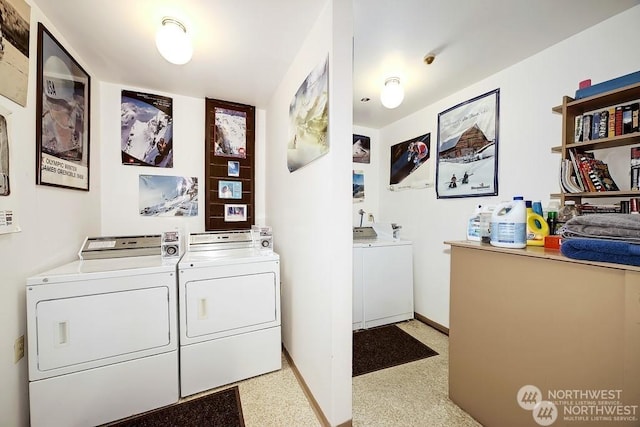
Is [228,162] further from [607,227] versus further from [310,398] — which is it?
[607,227]

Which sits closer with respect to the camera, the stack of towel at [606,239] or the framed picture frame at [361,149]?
the stack of towel at [606,239]

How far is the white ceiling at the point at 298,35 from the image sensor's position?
137 cm

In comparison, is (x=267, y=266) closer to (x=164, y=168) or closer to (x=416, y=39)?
(x=164, y=168)

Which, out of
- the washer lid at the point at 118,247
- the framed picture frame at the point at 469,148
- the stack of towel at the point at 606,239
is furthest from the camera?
the framed picture frame at the point at 469,148

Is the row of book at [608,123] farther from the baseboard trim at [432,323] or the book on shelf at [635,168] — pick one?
the baseboard trim at [432,323]

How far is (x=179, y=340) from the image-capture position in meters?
1.61

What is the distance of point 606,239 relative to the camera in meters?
0.94

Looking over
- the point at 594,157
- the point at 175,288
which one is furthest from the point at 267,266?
the point at 594,157

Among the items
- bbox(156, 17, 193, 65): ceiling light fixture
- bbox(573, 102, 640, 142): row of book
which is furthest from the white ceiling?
bbox(573, 102, 640, 142): row of book

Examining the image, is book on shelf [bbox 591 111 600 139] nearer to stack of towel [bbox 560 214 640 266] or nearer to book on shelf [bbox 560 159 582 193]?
book on shelf [bbox 560 159 582 193]

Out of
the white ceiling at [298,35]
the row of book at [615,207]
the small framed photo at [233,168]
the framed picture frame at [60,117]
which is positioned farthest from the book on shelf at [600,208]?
the framed picture frame at [60,117]

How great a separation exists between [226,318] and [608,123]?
2.78 meters

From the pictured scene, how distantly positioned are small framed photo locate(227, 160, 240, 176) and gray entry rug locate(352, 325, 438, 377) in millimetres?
2274

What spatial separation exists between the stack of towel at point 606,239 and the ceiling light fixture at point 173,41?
91.3 inches
